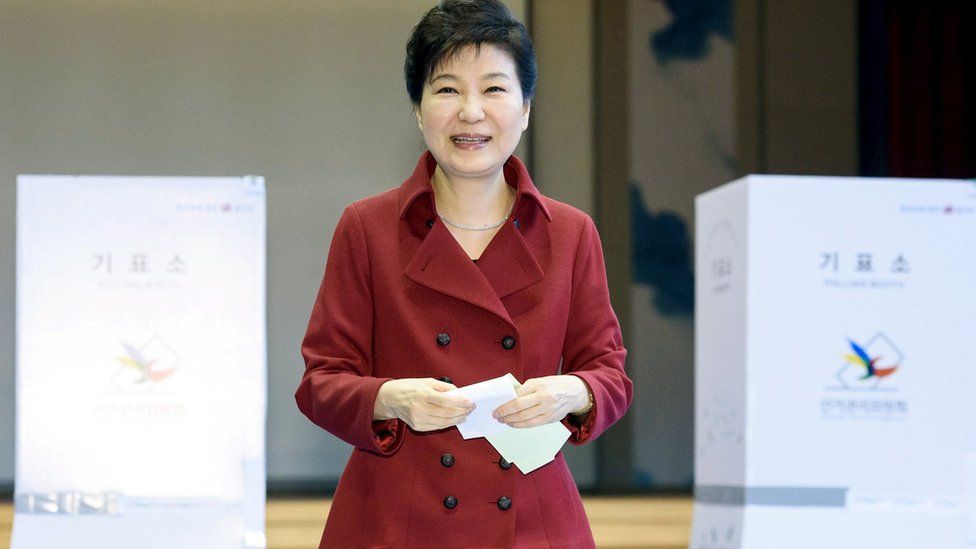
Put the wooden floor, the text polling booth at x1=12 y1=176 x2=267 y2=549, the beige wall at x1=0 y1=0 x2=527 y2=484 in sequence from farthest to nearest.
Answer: the beige wall at x1=0 y1=0 x2=527 y2=484
the wooden floor
the text polling booth at x1=12 y1=176 x2=267 y2=549

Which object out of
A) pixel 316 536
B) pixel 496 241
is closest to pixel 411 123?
pixel 316 536

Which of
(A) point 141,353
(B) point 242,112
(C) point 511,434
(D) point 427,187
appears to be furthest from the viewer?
(B) point 242,112

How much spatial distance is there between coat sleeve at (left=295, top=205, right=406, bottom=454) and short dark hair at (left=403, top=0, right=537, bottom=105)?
232 millimetres

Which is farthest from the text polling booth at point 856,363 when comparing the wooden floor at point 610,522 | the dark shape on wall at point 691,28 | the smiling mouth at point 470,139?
the dark shape on wall at point 691,28

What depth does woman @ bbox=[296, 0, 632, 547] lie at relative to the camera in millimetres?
1576

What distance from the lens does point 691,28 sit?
680cm

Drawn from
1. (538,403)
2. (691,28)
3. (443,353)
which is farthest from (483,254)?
(691,28)

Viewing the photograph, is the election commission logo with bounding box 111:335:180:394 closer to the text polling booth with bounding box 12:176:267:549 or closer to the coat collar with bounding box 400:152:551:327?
the text polling booth with bounding box 12:176:267:549

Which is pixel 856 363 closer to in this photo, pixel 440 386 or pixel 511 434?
pixel 511 434

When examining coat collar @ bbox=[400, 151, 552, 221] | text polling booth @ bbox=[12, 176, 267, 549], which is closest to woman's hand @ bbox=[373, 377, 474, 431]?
coat collar @ bbox=[400, 151, 552, 221]

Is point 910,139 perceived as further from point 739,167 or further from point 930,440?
point 930,440

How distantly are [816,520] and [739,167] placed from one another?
3098 mm

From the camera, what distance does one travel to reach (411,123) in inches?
264

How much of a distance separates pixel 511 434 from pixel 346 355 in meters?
0.25
